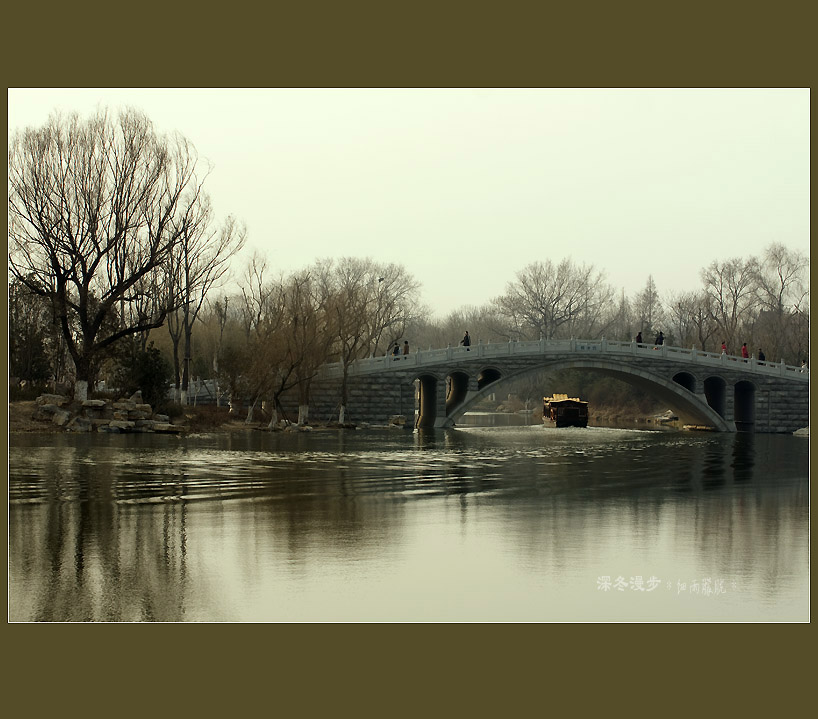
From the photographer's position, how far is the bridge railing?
42.5 m

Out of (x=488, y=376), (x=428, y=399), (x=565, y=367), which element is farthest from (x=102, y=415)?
(x=565, y=367)

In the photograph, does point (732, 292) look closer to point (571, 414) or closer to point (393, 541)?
point (571, 414)

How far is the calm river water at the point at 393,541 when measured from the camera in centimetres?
743

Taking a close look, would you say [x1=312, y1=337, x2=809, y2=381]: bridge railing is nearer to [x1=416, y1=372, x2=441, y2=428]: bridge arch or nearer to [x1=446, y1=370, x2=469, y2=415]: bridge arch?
[x1=416, y1=372, x2=441, y2=428]: bridge arch

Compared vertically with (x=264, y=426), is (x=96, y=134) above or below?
above

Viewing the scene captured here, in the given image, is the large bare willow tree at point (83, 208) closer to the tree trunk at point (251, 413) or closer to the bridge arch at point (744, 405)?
the tree trunk at point (251, 413)

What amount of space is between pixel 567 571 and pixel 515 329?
58.9 meters

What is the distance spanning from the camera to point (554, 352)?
44781mm

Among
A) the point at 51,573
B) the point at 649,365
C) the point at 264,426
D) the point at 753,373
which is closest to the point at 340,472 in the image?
the point at 51,573

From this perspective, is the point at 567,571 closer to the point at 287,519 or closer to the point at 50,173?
the point at 287,519

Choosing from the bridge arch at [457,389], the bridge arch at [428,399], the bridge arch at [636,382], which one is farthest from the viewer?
the bridge arch at [457,389]

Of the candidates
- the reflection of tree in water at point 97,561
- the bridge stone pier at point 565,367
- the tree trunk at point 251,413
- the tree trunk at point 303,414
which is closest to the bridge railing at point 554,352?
the bridge stone pier at point 565,367

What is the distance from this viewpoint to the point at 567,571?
28.3 ft

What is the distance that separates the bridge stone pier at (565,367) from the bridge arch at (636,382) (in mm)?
48
